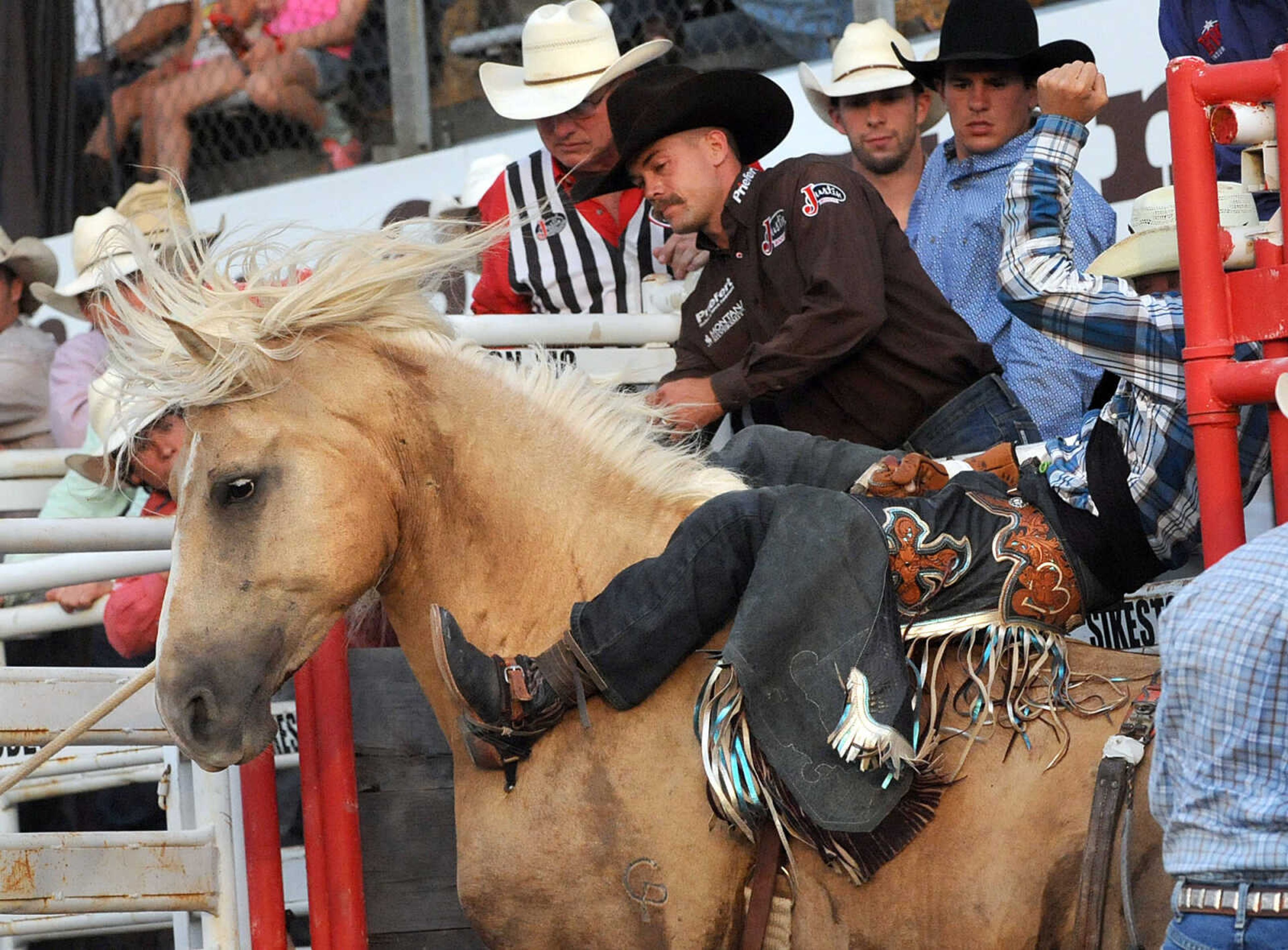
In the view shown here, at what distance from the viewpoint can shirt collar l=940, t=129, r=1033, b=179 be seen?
4738 mm

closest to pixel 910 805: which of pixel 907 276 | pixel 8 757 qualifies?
pixel 907 276

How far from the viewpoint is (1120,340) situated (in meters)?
2.96

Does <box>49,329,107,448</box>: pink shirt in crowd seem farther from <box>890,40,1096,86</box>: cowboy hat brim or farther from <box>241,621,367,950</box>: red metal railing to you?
<box>890,40,1096,86</box>: cowboy hat brim

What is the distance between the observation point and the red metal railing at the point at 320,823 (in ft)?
11.7

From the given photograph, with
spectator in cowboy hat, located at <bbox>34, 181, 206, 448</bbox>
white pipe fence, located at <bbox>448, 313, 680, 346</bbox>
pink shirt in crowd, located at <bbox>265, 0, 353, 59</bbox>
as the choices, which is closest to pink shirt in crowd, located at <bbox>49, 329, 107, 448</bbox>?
spectator in cowboy hat, located at <bbox>34, 181, 206, 448</bbox>

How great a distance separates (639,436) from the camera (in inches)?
131

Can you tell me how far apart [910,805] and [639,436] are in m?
0.94

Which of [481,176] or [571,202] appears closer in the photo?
[571,202]

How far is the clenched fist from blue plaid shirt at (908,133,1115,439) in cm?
123

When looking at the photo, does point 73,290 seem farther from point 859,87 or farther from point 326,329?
point 326,329

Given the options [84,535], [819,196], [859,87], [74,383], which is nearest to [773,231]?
[819,196]

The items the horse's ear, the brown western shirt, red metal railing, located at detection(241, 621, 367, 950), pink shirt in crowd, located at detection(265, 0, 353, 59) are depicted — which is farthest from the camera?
pink shirt in crowd, located at detection(265, 0, 353, 59)

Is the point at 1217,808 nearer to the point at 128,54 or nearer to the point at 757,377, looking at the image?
the point at 757,377

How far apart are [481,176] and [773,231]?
261 cm
